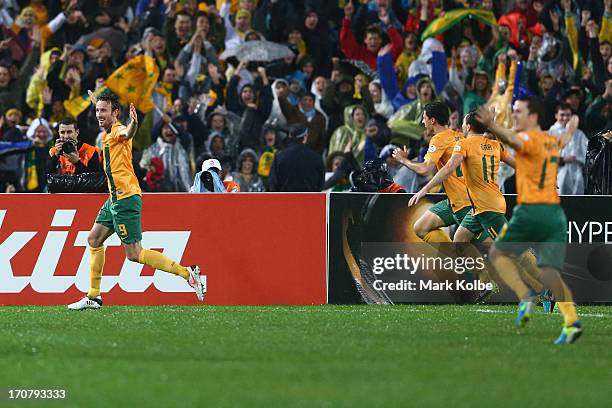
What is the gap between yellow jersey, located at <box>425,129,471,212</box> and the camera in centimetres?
1427

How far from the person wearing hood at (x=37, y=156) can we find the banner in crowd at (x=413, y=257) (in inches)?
206

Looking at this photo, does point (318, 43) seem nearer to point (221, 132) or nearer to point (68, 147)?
point (221, 132)

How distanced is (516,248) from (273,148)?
8.06 metres

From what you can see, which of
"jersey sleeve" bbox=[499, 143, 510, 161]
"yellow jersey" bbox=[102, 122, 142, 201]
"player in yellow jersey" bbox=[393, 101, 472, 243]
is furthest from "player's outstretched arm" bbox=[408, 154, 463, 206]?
"yellow jersey" bbox=[102, 122, 142, 201]

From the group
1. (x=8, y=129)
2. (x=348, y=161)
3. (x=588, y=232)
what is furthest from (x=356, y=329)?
(x=8, y=129)

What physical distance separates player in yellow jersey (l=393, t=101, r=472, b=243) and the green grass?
1397mm

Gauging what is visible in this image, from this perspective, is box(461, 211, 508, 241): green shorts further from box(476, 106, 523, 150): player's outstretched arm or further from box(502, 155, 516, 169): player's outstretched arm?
box(476, 106, 523, 150): player's outstretched arm

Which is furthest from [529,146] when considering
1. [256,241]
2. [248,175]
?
[248,175]

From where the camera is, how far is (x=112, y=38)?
20812 mm

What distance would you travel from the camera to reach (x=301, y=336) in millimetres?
11055

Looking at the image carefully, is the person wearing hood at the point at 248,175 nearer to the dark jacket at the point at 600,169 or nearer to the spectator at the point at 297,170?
the spectator at the point at 297,170

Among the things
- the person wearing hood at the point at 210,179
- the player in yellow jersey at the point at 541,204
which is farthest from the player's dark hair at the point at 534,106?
the person wearing hood at the point at 210,179

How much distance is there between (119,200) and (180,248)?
185 centimetres

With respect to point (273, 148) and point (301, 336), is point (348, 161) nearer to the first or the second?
point (273, 148)
